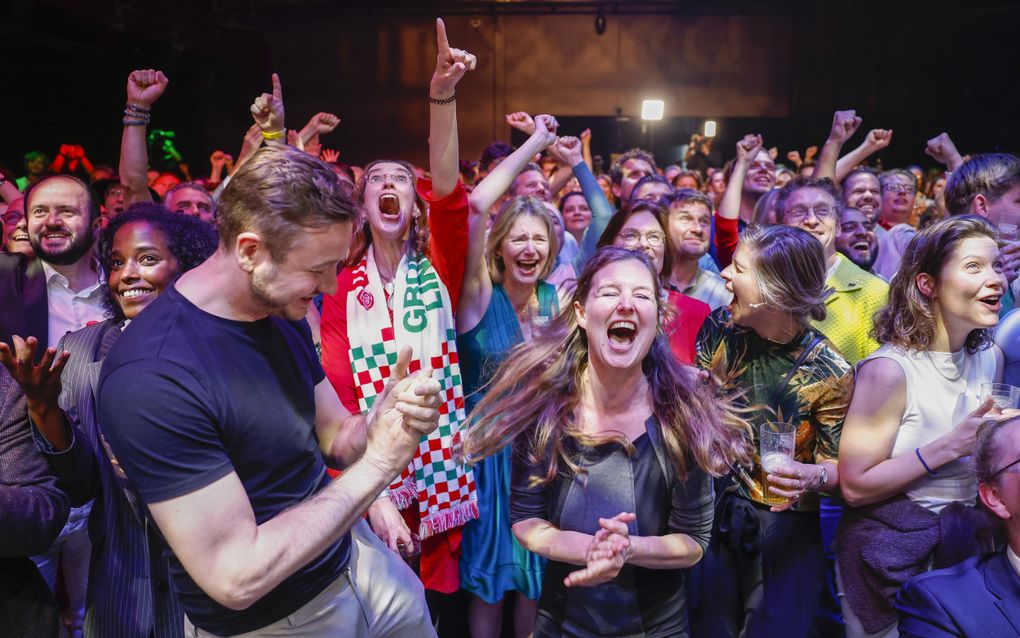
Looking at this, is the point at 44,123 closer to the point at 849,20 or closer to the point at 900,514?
the point at 900,514

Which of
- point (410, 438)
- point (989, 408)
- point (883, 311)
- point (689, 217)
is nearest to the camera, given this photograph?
point (410, 438)

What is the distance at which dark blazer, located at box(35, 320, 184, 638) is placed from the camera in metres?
1.73

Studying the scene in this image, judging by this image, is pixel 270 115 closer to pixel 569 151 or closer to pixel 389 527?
pixel 389 527

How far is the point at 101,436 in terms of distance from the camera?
1.82m

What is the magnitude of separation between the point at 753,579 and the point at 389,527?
105 centimetres

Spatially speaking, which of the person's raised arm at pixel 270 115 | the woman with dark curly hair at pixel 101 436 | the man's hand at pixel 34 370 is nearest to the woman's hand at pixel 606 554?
the woman with dark curly hair at pixel 101 436

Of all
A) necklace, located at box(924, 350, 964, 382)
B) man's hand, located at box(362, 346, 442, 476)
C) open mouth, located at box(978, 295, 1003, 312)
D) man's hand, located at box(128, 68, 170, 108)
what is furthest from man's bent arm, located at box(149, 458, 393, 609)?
man's hand, located at box(128, 68, 170, 108)

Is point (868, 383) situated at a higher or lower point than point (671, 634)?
higher

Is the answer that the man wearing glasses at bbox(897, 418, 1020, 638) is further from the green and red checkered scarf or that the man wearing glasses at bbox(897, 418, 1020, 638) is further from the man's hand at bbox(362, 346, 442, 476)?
the green and red checkered scarf

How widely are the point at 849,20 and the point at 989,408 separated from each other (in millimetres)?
11084

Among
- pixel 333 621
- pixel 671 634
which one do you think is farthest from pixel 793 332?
pixel 333 621

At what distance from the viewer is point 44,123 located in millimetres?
8078

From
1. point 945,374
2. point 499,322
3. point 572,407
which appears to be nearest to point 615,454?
point 572,407

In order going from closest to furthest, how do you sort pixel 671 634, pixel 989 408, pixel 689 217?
1. pixel 671 634
2. pixel 989 408
3. pixel 689 217
